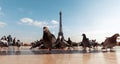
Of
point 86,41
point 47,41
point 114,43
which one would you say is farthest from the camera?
point 86,41

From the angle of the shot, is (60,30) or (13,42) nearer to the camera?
(13,42)

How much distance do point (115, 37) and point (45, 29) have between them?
828cm

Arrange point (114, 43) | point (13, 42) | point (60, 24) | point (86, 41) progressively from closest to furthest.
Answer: point (114, 43) → point (86, 41) → point (13, 42) → point (60, 24)

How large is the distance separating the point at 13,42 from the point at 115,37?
46.9 feet

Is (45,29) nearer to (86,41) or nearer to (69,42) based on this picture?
(86,41)

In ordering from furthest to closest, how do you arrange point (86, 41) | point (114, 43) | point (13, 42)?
point (13, 42)
point (86, 41)
point (114, 43)

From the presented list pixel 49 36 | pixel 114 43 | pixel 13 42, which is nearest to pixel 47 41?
pixel 49 36

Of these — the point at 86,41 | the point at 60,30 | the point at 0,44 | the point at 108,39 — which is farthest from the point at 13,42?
the point at 60,30

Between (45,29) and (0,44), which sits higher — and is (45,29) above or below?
above

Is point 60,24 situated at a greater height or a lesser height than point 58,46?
greater

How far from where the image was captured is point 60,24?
74.4m

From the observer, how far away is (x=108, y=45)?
20.6 metres

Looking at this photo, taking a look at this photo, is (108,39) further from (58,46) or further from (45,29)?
(58,46)

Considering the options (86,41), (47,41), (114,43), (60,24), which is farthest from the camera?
(60,24)
